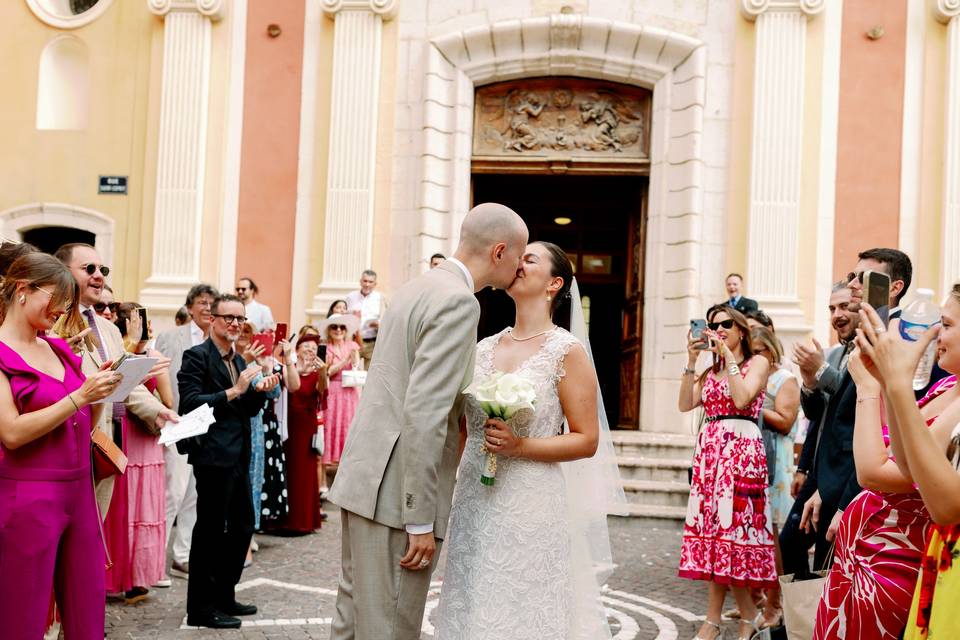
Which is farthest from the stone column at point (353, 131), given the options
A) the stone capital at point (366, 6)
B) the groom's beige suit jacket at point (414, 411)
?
the groom's beige suit jacket at point (414, 411)

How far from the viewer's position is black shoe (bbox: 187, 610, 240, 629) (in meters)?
5.99

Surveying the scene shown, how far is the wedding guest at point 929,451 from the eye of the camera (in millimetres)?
2736

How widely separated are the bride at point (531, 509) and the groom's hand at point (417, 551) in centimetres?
50

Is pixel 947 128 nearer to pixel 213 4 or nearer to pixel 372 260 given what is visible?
pixel 372 260

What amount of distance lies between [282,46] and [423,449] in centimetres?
1219

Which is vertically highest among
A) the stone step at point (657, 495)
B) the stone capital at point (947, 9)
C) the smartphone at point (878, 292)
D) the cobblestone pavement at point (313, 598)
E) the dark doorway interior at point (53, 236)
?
the stone capital at point (947, 9)

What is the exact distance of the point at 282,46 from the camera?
14.4 metres

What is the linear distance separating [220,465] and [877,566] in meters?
4.09

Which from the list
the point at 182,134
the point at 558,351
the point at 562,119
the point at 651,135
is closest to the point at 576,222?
the point at 562,119

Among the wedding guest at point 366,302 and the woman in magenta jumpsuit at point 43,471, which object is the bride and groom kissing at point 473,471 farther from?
the wedding guest at point 366,302

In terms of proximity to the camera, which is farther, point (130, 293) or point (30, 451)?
point (130, 293)

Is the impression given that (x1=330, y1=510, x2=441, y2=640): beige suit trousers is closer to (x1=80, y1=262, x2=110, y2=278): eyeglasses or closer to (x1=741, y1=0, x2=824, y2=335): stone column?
(x1=80, y1=262, x2=110, y2=278): eyeglasses

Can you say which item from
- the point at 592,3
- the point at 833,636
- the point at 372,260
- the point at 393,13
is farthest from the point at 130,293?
the point at 833,636

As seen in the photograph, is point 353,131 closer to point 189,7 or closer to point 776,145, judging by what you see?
point 189,7
